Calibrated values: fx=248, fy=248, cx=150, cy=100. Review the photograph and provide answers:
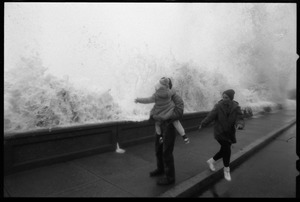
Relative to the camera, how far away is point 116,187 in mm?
3887

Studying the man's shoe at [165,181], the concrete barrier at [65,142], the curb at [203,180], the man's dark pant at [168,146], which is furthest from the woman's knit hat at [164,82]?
the concrete barrier at [65,142]

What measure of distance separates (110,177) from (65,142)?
51.2 inches

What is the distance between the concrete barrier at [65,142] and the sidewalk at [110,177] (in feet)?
0.46

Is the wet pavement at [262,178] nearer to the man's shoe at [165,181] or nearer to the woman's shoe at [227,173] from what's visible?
the woman's shoe at [227,173]

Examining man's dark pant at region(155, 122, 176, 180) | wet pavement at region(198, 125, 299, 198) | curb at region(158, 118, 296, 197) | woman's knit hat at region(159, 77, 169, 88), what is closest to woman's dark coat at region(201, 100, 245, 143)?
curb at region(158, 118, 296, 197)

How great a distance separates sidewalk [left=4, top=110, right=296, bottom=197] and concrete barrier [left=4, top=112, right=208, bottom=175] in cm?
14

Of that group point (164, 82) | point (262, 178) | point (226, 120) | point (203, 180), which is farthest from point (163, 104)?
point (262, 178)

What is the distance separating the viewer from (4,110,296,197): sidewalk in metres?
3.69

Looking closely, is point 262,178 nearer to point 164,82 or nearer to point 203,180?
point 203,180

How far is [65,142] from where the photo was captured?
4.95 m

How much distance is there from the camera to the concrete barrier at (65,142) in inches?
167

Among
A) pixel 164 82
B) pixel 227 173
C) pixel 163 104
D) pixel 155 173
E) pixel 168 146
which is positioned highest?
pixel 164 82

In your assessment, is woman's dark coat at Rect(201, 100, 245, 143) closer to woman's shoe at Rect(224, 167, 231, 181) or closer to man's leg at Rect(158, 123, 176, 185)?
woman's shoe at Rect(224, 167, 231, 181)

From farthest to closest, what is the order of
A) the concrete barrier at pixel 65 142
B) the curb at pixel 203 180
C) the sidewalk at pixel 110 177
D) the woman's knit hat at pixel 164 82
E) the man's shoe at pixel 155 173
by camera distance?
the man's shoe at pixel 155 173 < the concrete barrier at pixel 65 142 < the woman's knit hat at pixel 164 82 < the curb at pixel 203 180 < the sidewalk at pixel 110 177
